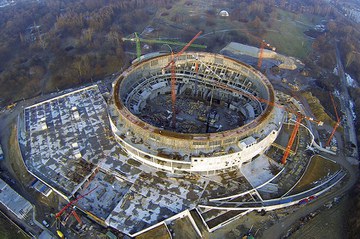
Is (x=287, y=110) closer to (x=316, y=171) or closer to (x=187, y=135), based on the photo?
(x=316, y=171)

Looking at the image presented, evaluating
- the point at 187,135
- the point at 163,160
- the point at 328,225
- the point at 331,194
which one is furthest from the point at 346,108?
the point at 163,160

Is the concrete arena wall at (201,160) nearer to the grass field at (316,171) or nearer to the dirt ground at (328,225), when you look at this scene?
the grass field at (316,171)

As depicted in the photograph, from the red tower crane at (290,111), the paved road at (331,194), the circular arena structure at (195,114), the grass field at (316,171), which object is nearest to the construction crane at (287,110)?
the red tower crane at (290,111)

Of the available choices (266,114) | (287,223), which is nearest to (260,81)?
(266,114)

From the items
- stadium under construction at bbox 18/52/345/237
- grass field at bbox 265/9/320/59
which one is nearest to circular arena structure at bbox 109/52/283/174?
A: stadium under construction at bbox 18/52/345/237

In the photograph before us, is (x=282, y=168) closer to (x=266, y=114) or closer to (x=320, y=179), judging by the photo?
(x=320, y=179)

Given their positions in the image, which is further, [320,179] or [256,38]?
[256,38]
